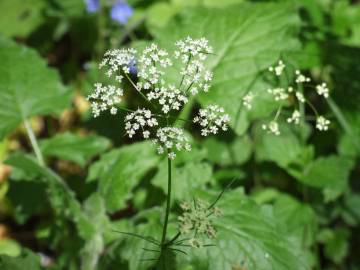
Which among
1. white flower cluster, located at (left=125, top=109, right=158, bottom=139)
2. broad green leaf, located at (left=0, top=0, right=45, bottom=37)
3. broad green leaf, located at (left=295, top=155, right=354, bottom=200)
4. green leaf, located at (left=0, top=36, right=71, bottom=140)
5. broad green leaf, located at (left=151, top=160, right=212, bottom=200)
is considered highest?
broad green leaf, located at (left=0, top=0, right=45, bottom=37)

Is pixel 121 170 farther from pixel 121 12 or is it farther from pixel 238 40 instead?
pixel 121 12

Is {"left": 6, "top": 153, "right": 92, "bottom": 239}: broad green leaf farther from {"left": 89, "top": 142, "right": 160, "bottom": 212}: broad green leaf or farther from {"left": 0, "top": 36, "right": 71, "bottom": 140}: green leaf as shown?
{"left": 0, "top": 36, "right": 71, "bottom": 140}: green leaf

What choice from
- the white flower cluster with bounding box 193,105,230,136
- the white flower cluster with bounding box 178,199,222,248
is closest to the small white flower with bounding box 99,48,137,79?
the white flower cluster with bounding box 193,105,230,136

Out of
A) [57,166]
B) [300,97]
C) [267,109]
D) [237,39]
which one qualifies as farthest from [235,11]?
[57,166]

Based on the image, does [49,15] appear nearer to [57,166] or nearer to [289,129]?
[57,166]

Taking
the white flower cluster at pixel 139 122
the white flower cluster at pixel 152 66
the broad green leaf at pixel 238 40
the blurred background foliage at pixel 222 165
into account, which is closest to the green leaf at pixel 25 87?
the blurred background foliage at pixel 222 165

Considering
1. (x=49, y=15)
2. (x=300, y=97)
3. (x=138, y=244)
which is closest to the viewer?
(x=300, y=97)

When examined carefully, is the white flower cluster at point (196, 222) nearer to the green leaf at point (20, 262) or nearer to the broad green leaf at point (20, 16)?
the green leaf at point (20, 262)
